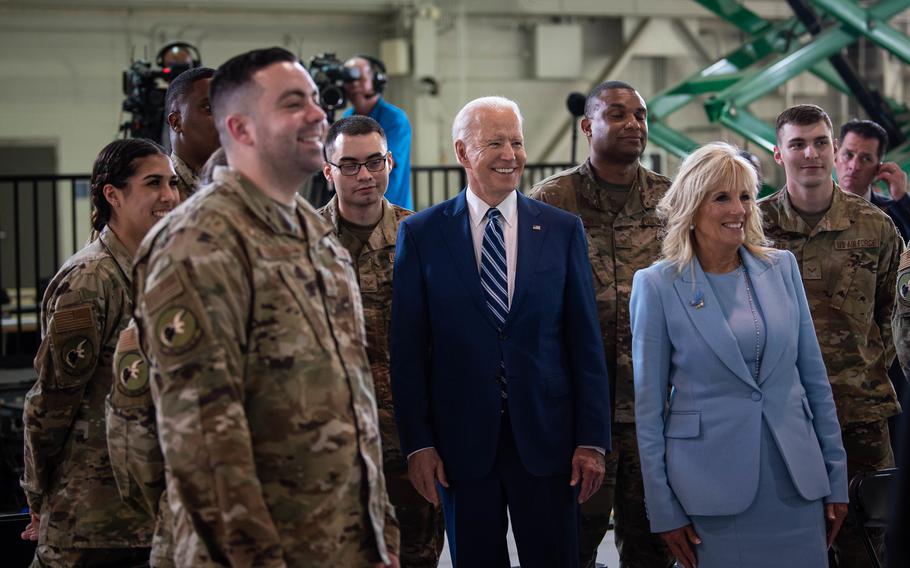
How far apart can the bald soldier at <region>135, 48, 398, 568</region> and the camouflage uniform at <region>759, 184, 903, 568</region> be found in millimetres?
1823

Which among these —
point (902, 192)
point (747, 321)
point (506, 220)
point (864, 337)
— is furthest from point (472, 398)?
point (902, 192)

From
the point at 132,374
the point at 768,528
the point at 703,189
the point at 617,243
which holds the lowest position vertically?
the point at 768,528

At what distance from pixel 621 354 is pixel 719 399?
63 cm

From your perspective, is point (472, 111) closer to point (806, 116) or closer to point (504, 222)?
point (504, 222)

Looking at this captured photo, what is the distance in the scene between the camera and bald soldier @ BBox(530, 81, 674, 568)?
329 cm

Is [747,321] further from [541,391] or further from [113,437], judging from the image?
[113,437]

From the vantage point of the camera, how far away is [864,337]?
3.31 meters

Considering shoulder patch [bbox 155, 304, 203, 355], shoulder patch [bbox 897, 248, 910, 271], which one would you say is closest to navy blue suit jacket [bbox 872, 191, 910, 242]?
shoulder patch [bbox 897, 248, 910, 271]

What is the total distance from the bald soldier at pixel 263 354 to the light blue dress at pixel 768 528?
98cm

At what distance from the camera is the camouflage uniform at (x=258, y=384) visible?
68.4 inches

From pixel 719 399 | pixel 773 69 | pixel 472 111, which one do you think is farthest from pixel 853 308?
pixel 773 69

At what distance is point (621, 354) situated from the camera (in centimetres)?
329

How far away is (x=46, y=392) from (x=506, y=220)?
1.22m

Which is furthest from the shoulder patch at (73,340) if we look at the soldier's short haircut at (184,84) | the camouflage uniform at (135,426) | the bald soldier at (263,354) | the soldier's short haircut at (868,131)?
the soldier's short haircut at (868,131)
